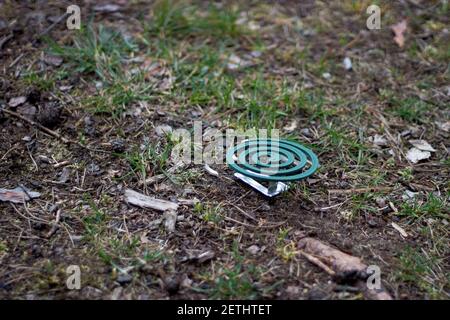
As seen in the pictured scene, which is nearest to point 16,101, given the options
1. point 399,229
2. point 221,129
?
point 221,129

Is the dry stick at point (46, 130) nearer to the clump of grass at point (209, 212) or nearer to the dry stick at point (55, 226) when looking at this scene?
the dry stick at point (55, 226)

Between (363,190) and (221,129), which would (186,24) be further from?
(363,190)

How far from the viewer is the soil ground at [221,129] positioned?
2.28 metres

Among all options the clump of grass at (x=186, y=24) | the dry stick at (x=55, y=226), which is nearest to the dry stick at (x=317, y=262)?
the dry stick at (x=55, y=226)

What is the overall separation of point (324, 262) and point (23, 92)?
1950 millimetres

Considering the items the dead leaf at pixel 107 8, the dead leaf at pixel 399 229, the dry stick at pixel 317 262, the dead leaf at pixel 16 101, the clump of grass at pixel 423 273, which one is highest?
the dead leaf at pixel 107 8

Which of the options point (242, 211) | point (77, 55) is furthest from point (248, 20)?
point (242, 211)

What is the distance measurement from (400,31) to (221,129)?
5.46ft

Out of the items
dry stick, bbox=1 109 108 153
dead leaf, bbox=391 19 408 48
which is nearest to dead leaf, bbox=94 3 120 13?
dry stick, bbox=1 109 108 153

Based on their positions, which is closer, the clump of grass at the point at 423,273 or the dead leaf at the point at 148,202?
the clump of grass at the point at 423,273

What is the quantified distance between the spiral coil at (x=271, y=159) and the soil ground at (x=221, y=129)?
14 centimetres

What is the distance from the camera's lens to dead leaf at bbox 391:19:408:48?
382 centimetres

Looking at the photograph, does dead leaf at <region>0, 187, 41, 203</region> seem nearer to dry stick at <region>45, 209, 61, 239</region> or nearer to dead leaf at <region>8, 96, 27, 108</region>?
dry stick at <region>45, 209, 61, 239</region>
